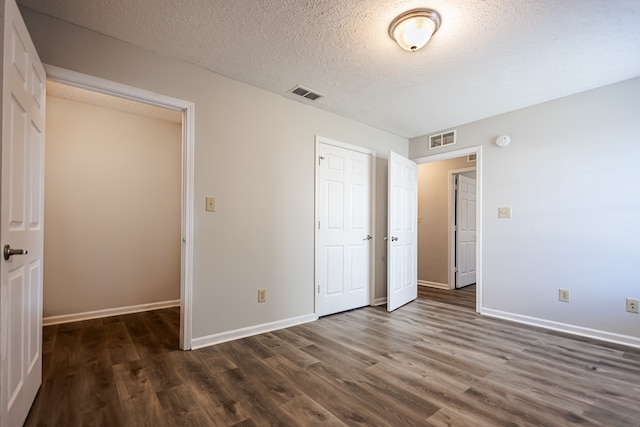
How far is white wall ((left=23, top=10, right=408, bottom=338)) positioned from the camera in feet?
7.18

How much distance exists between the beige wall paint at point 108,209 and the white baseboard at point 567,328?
13.3 feet

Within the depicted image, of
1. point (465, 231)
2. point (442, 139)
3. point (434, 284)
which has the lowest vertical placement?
point (434, 284)

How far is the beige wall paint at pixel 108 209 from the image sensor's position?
126 inches

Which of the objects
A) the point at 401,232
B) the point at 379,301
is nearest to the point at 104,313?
the point at 379,301

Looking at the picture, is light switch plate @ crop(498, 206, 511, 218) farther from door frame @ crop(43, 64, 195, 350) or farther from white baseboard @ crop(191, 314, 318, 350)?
door frame @ crop(43, 64, 195, 350)

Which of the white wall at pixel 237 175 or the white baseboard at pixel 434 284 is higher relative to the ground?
the white wall at pixel 237 175

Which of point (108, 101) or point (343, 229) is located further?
point (343, 229)

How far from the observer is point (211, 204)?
8.54 ft

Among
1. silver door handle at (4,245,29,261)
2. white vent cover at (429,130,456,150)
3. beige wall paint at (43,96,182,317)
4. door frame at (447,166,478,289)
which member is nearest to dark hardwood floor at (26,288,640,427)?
beige wall paint at (43,96,182,317)

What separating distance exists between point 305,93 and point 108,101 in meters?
2.24

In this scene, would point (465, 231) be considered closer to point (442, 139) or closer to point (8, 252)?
point (442, 139)

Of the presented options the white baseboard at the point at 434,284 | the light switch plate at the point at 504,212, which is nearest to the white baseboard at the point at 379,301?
the white baseboard at the point at 434,284

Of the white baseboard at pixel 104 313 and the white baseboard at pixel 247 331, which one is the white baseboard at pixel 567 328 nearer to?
the white baseboard at pixel 247 331

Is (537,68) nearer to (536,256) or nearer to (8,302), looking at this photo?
(536,256)
